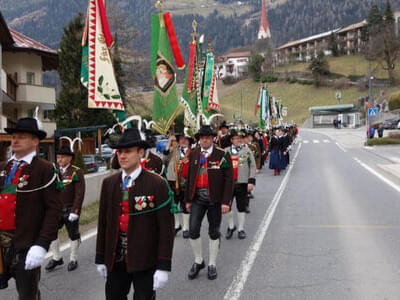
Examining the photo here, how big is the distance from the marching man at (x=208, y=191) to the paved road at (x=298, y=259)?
16.8 inches

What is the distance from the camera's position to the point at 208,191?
6.32 metres

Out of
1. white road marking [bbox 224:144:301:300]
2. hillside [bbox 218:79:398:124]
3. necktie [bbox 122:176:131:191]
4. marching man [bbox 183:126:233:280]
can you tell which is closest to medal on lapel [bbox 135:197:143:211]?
necktie [bbox 122:176:131:191]

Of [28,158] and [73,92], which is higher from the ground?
[73,92]

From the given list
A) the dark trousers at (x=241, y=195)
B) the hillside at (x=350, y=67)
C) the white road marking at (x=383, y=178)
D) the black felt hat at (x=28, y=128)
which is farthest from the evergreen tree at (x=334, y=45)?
the black felt hat at (x=28, y=128)

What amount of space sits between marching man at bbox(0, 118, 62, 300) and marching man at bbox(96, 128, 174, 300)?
1.88ft

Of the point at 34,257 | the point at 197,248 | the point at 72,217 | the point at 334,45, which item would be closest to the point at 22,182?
the point at 34,257

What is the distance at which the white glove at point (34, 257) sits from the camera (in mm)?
3861

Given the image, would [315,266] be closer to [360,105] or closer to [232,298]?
[232,298]

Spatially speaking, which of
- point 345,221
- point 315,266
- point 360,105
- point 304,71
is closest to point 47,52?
point 345,221

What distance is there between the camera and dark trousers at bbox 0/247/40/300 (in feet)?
13.2

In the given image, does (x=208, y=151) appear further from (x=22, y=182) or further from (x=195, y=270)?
(x=22, y=182)

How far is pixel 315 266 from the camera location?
6602 mm

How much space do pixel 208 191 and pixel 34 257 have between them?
9.45 feet

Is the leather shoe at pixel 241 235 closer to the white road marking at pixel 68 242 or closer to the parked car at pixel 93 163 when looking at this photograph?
the white road marking at pixel 68 242
